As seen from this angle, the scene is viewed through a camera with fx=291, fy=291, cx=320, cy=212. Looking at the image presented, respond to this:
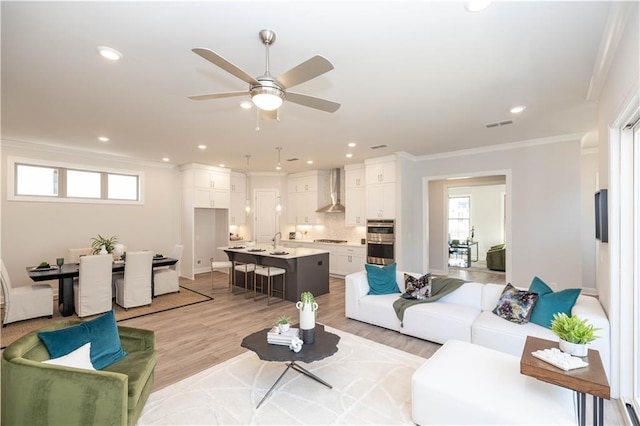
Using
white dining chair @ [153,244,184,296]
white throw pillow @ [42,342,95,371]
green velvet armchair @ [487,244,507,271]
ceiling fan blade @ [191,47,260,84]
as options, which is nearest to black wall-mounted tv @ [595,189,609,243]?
ceiling fan blade @ [191,47,260,84]

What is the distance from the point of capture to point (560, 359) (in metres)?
1.85

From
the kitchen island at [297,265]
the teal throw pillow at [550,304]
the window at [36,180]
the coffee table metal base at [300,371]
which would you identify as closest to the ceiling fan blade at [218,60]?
the coffee table metal base at [300,371]

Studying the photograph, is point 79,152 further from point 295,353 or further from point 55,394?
point 295,353

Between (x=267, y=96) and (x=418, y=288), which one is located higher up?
(x=267, y=96)

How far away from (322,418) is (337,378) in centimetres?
56

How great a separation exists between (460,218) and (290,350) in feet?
32.2

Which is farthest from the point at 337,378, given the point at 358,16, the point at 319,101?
the point at 358,16

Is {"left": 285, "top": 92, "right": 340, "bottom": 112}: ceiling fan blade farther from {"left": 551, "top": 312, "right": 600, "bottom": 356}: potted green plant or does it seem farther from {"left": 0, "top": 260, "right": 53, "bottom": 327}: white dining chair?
{"left": 0, "top": 260, "right": 53, "bottom": 327}: white dining chair

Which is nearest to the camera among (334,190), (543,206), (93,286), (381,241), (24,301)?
(24,301)

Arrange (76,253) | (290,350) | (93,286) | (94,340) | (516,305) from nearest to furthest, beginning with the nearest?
(94,340)
(290,350)
(516,305)
(93,286)
(76,253)

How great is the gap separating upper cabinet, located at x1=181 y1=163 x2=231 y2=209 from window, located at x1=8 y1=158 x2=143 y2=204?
1054mm

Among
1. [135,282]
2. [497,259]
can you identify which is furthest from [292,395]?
[497,259]

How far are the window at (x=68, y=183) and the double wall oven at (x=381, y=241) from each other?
562 centimetres

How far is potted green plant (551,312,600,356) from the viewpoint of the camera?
1890mm
